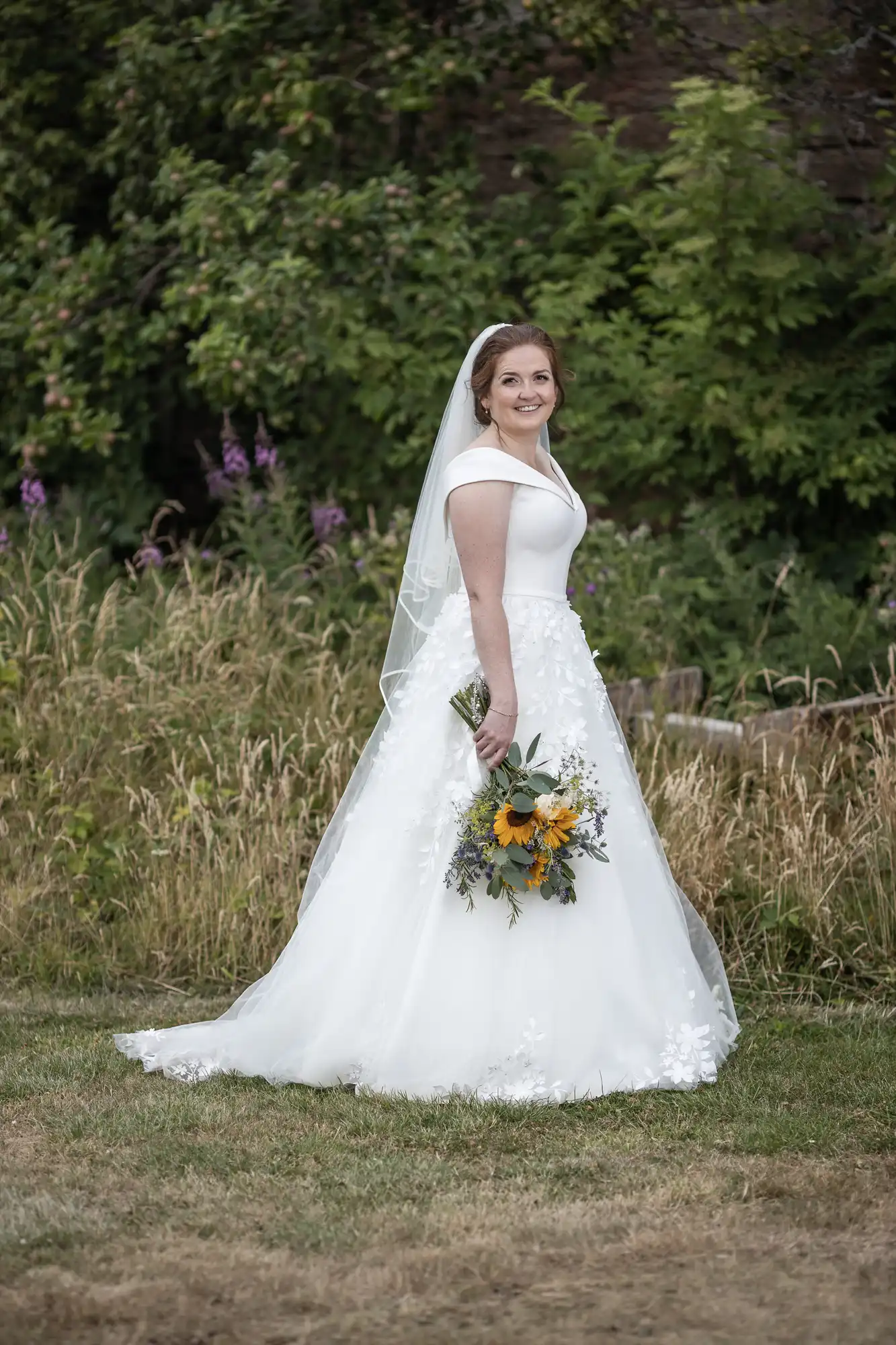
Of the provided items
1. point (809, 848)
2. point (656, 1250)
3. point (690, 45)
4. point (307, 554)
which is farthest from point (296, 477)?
point (656, 1250)

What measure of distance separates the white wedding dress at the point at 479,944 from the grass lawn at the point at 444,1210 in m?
0.10

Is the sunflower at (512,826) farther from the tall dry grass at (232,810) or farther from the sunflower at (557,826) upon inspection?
the tall dry grass at (232,810)

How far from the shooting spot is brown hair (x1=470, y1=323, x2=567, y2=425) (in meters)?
4.25

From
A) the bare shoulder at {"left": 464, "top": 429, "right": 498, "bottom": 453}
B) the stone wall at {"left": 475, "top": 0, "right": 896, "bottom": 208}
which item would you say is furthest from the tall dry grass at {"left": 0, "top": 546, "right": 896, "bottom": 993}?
the stone wall at {"left": 475, "top": 0, "right": 896, "bottom": 208}

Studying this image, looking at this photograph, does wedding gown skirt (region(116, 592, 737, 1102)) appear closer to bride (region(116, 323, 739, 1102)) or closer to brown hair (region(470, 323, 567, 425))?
bride (region(116, 323, 739, 1102))

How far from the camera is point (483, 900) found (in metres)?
4.15

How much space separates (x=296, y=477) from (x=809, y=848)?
4329 millimetres

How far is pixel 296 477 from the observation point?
8.77 meters

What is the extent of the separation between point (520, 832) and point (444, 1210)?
1064 millimetres

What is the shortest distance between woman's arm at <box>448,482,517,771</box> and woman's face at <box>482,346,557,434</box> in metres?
0.21

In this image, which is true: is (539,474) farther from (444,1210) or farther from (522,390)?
(444,1210)

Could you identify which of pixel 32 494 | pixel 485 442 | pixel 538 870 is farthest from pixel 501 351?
pixel 32 494

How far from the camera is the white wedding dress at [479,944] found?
4.09 meters

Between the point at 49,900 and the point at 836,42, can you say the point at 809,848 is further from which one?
the point at 836,42
